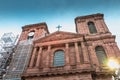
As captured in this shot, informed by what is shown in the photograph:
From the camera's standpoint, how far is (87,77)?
13844 millimetres

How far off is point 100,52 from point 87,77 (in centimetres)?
497

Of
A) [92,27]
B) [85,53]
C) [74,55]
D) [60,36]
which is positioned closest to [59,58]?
[74,55]

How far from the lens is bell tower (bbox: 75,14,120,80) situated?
15052 mm

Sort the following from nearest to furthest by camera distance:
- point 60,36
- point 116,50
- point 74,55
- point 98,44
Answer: point 116,50 < point 74,55 < point 98,44 < point 60,36

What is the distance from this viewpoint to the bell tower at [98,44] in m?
15.1

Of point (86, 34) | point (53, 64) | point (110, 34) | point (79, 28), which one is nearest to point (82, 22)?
point (79, 28)

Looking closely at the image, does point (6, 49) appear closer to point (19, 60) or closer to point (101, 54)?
point (19, 60)

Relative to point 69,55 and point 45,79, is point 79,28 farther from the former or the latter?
point 45,79

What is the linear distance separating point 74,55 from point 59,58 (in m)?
1.74

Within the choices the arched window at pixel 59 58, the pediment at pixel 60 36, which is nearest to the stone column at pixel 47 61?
the arched window at pixel 59 58

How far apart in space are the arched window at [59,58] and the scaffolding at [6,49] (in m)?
6.09

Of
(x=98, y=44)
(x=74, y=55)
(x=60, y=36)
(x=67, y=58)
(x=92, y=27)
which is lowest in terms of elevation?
(x=67, y=58)

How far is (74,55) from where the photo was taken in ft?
56.7

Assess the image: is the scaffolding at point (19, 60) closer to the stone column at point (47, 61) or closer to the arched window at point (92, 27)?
the stone column at point (47, 61)
